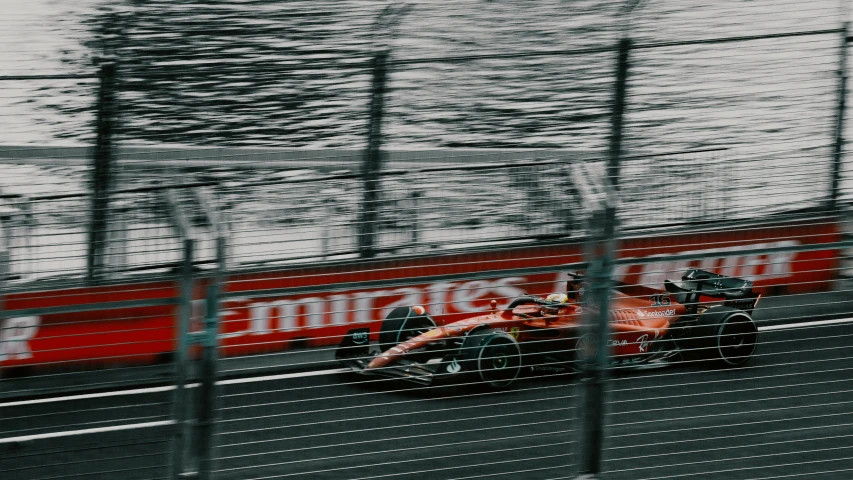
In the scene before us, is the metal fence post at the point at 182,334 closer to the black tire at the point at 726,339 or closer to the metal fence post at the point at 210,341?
the metal fence post at the point at 210,341

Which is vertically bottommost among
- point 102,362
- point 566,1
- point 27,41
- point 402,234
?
point 102,362

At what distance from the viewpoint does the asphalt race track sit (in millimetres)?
3574

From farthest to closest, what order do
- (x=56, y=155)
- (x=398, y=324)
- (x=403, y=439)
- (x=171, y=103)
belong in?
(x=171, y=103), (x=56, y=155), (x=398, y=324), (x=403, y=439)

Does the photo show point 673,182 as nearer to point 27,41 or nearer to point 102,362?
point 102,362

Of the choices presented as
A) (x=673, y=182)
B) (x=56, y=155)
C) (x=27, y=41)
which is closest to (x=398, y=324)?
(x=673, y=182)

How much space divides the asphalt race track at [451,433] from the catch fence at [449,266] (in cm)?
3

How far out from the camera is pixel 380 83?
285 inches

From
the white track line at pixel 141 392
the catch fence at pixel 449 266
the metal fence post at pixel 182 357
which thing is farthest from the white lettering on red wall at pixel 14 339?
the metal fence post at pixel 182 357

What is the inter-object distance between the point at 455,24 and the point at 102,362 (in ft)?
10.9

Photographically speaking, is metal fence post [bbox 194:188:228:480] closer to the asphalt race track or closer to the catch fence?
the catch fence

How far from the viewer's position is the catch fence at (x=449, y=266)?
337 cm

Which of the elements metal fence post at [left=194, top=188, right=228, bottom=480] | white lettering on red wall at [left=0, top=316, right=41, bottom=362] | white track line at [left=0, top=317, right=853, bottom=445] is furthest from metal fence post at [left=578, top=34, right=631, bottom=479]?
white lettering on red wall at [left=0, top=316, right=41, bottom=362]

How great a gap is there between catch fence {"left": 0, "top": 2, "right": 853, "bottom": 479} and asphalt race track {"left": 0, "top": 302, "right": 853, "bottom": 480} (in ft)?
0.11

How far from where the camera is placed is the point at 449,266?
146 inches
